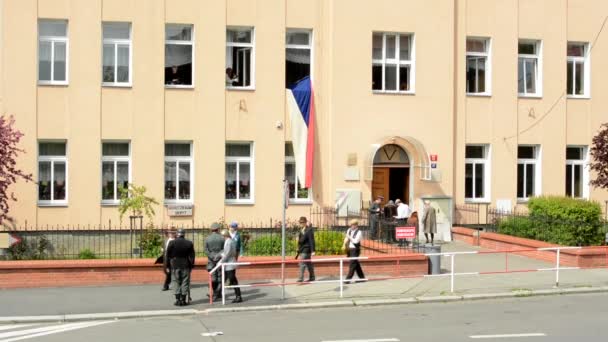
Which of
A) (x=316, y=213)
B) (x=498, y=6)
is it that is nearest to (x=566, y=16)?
(x=498, y=6)

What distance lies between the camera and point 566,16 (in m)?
30.5

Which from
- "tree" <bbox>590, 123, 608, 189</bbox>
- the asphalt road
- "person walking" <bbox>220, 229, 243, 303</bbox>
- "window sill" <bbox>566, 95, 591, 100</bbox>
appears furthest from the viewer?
"window sill" <bbox>566, 95, 591, 100</bbox>

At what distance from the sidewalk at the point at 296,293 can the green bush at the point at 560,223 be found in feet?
8.57

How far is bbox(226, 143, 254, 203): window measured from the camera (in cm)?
2766

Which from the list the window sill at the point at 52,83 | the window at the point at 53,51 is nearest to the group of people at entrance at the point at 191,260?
the window sill at the point at 52,83

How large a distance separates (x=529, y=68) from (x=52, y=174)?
16816mm

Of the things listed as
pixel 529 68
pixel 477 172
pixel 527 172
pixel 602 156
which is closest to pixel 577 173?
pixel 527 172

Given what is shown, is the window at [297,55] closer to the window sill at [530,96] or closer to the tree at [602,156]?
the window sill at [530,96]

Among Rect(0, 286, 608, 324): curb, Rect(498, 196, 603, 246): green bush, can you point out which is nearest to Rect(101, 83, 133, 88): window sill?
Rect(0, 286, 608, 324): curb

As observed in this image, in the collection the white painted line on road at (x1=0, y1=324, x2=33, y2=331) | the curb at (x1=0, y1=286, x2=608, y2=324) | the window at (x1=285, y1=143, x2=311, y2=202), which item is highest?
the window at (x1=285, y1=143, x2=311, y2=202)

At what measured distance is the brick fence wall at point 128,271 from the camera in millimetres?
19250

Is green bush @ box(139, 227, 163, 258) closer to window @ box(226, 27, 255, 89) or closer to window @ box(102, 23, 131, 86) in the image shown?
window @ box(102, 23, 131, 86)

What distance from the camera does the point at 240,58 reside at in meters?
27.8

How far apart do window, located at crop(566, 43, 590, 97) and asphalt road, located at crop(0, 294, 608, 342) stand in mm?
14756
